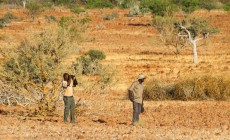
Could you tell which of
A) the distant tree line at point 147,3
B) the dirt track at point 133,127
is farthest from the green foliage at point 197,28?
the distant tree line at point 147,3

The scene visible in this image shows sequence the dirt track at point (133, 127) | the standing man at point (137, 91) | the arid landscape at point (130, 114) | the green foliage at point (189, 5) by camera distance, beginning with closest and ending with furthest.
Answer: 1. the dirt track at point (133, 127)
2. the arid landscape at point (130, 114)
3. the standing man at point (137, 91)
4. the green foliage at point (189, 5)

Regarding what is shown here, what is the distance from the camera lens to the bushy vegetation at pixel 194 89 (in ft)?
60.1

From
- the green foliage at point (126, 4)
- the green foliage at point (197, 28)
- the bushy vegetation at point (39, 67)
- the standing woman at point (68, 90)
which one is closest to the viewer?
the standing woman at point (68, 90)

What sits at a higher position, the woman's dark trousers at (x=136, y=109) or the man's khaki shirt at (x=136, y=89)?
the man's khaki shirt at (x=136, y=89)

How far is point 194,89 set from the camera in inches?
724

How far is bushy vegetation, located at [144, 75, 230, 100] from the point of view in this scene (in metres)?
18.3

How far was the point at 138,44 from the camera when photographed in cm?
4084

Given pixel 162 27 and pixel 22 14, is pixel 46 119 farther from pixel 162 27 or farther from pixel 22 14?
pixel 22 14

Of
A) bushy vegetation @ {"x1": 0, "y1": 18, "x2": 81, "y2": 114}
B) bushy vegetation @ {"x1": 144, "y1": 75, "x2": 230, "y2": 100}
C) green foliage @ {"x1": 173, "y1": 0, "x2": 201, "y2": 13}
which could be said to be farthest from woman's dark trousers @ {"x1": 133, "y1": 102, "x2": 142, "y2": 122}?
green foliage @ {"x1": 173, "y1": 0, "x2": 201, "y2": 13}

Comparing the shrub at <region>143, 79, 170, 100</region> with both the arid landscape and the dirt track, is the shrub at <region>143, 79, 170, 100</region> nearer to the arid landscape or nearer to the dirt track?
the arid landscape

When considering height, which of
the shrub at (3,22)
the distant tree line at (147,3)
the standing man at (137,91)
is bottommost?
the shrub at (3,22)

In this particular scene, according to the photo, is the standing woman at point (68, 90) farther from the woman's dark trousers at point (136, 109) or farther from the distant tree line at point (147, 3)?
the distant tree line at point (147, 3)

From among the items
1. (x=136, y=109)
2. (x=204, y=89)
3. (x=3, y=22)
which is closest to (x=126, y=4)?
(x=3, y=22)

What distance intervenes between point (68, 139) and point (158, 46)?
96.3 ft
